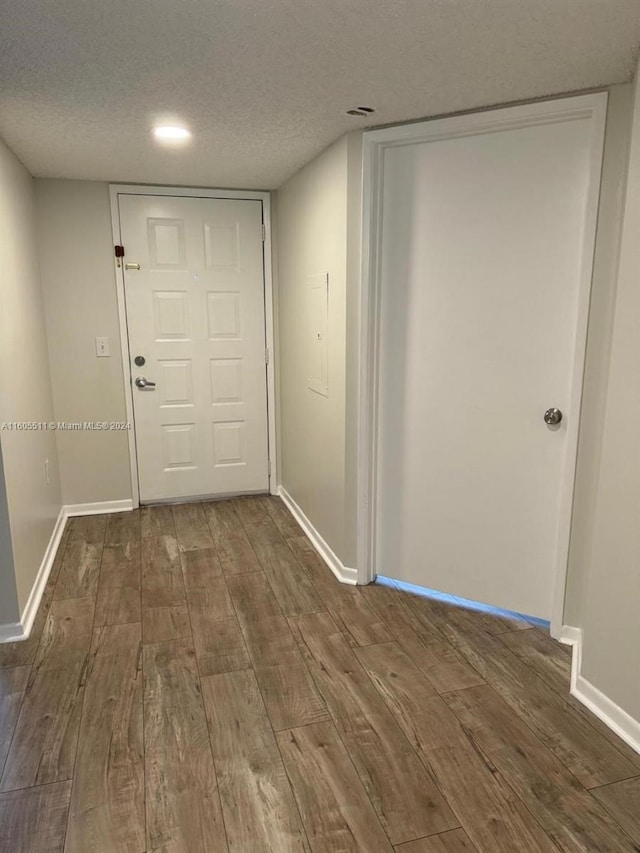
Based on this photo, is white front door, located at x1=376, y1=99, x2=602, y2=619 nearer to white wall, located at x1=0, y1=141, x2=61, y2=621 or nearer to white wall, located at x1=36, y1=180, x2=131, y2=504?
white wall, located at x1=0, y1=141, x2=61, y2=621

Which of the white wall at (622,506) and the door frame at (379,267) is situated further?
the door frame at (379,267)

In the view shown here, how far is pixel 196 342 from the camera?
395 centimetres

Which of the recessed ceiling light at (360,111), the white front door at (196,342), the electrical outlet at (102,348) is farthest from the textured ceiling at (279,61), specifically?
the electrical outlet at (102,348)

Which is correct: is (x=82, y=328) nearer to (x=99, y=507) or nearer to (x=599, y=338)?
(x=99, y=507)

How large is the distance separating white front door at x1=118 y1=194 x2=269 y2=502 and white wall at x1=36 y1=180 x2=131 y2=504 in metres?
0.12

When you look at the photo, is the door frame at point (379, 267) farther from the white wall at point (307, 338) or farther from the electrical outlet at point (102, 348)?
the electrical outlet at point (102, 348)

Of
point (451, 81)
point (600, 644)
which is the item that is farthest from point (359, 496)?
point (451, 81)

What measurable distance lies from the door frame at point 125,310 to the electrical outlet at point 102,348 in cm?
9

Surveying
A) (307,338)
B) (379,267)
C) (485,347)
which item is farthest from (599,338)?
(307,338)

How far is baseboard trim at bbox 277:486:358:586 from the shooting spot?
297 cm

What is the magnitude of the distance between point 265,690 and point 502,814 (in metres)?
0.90

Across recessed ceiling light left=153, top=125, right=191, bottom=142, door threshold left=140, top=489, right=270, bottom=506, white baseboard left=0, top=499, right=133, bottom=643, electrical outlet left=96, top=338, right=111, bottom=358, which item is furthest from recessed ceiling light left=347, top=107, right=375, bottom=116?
door threshold left=140, top=489, right=270, bottom=506

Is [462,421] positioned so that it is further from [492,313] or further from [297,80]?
[297,80]

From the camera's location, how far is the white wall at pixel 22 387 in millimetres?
2428
